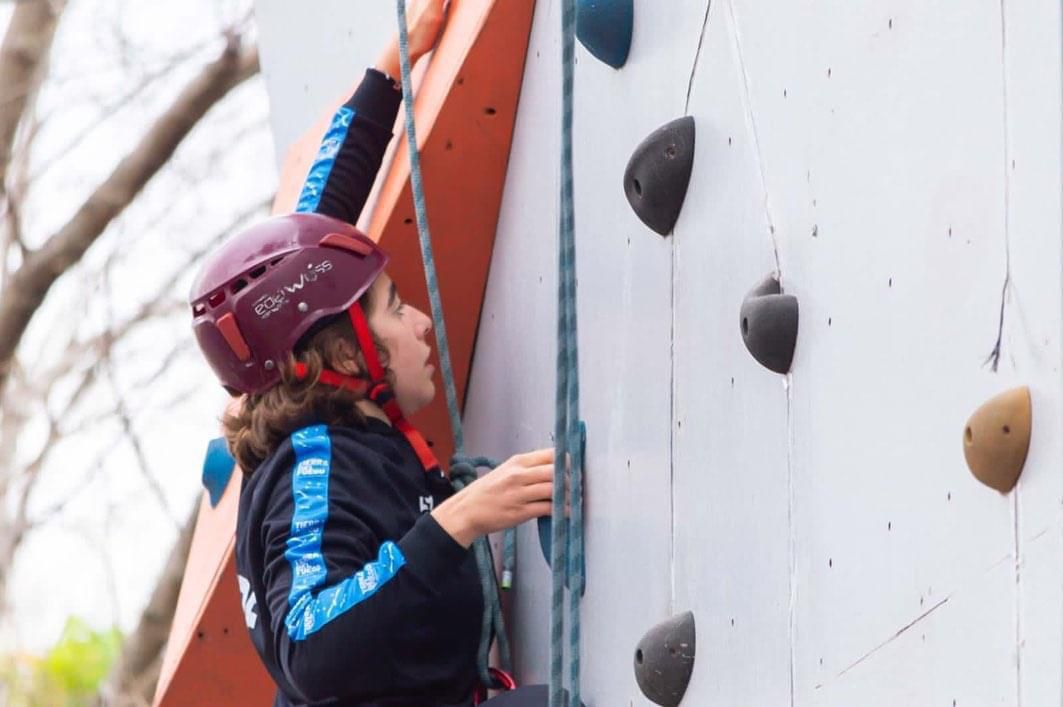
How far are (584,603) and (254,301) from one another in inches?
23.4

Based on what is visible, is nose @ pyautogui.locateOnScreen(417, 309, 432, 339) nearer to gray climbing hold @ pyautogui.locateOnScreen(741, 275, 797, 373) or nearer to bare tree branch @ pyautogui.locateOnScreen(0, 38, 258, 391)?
gray climbing hold @ pyautogui.locateOnScreen(741, 275, 797, 373)

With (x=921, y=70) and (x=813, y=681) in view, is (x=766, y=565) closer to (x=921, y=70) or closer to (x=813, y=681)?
(x=813, y=681)

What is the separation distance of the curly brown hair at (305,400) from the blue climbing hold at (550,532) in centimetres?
29

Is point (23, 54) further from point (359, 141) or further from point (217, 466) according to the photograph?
point (359, 141)

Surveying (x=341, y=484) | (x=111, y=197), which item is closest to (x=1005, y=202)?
(x=341, y=484)

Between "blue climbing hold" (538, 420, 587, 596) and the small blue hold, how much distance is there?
84cm

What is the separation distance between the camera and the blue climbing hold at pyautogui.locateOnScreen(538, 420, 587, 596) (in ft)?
6.30

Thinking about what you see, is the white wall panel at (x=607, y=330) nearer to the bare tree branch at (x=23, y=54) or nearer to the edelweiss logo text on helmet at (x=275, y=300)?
the edelweiss logo text on helmet at (x=275, y=300)

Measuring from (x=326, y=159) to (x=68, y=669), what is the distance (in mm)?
6460

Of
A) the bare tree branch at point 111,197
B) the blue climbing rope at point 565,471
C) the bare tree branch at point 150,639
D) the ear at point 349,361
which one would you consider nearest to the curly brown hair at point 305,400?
the ear at point 349,361

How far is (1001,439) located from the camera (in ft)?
3.37

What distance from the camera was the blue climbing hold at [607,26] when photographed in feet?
5.96

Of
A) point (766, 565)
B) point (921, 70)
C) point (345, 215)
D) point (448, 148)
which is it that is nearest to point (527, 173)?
point (448, 148)

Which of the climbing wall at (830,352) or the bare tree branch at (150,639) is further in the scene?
the bare tree branch at (150,639)
